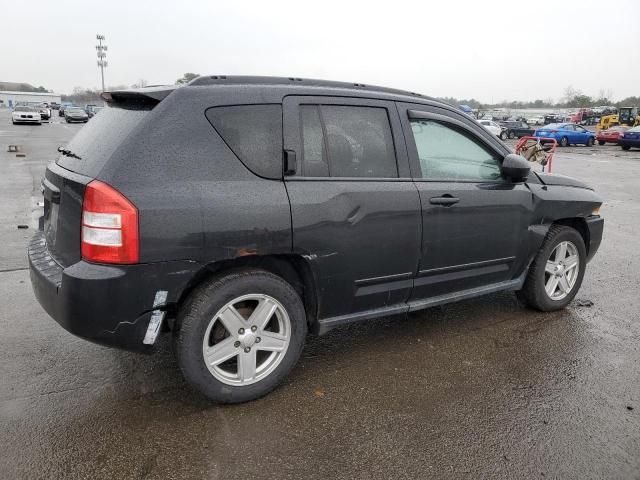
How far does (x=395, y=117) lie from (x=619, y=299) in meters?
3.19

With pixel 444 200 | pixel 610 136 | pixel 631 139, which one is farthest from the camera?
pixel 610 136

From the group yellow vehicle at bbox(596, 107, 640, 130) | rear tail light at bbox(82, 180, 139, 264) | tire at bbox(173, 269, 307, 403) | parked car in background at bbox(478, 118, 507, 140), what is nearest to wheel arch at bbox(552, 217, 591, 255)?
tire at bbox(173, 269, 307, 403)

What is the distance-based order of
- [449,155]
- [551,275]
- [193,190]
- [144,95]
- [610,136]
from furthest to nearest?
[610,136]
[551,275]
[449,155]
[144,95]
[193,190]

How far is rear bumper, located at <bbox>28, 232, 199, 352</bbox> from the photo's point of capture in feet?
8.28

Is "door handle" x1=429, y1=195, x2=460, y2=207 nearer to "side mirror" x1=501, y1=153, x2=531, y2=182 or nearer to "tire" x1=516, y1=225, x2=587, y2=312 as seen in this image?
"side mirror" x1=501, y1=153, x2=531, y2=182

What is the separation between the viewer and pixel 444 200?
3.49 m

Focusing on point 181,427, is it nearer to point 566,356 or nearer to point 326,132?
point 326,132

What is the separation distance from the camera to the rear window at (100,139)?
2689 mm

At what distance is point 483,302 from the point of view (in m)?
4.79

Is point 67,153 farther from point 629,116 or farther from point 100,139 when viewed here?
A: point 629,116

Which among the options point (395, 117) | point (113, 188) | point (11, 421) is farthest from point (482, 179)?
point (11, 421)

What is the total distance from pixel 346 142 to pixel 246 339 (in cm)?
138

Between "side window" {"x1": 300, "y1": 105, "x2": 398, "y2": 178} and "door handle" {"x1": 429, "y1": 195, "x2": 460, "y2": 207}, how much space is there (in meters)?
0.33

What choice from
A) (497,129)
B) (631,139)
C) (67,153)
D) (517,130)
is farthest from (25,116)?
(67,153)
